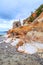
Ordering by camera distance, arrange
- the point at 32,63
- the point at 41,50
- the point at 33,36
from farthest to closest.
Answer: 1. the point at 33,36
2. the point at 41,50
3. the point at 32,63

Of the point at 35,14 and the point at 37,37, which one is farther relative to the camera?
the point at 35,14

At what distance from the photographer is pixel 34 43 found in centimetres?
3316

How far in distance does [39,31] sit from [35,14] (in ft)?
91.2

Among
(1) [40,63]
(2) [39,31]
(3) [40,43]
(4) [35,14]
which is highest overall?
(4) [35,14]

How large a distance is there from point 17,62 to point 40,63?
254 cm

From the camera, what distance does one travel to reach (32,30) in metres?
36.7

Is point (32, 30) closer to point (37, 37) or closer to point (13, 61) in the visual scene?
point (37, 37)

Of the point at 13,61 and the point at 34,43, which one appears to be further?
the point at 34,43

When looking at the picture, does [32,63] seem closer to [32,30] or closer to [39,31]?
[39,31]

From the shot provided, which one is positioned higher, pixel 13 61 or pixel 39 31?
pixel 39 31

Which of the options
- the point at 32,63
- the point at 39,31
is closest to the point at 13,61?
the point at 32,63

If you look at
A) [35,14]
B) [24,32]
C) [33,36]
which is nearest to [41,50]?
[33,36]

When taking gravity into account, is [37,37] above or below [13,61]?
above

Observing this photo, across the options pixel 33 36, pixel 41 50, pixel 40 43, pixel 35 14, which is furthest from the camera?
pixel 35 14
